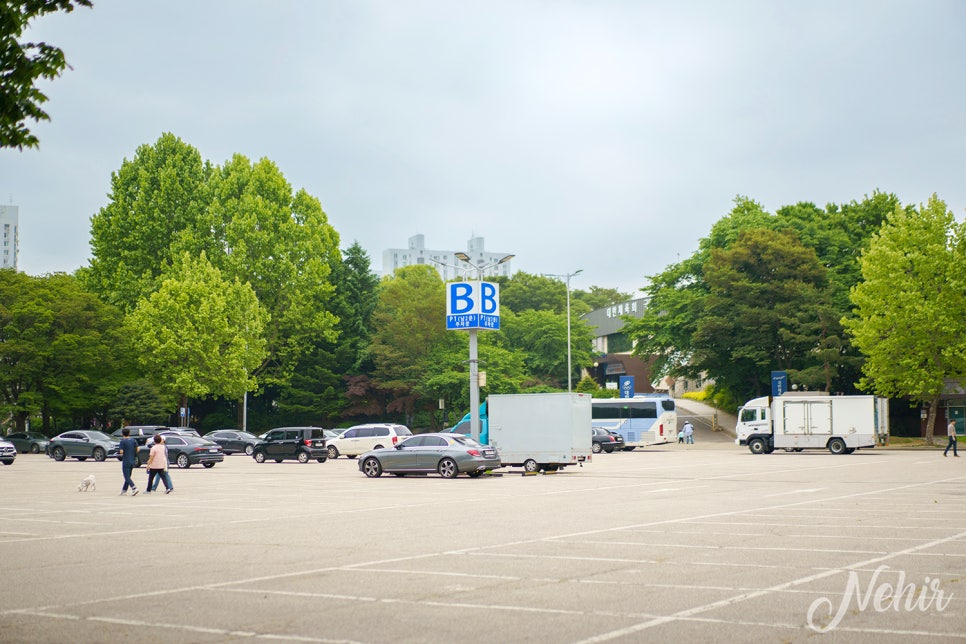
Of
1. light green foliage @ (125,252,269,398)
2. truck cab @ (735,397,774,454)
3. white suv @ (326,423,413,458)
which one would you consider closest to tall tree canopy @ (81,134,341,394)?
light green foliage @ (125,252,269,398)

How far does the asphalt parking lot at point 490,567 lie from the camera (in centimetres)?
810

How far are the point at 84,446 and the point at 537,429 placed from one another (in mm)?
25853

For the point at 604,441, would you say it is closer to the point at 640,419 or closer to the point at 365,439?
the point at 640,419

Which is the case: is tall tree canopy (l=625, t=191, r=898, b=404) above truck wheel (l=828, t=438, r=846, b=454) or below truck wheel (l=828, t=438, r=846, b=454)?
above

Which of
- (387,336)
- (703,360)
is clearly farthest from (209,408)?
(703,360)

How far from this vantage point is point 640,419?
61.3 m

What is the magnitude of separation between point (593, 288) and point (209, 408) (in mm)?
73845

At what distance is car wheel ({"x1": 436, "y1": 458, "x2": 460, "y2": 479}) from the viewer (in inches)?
1193

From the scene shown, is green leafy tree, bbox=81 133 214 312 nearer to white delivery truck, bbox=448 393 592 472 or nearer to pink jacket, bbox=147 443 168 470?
white delivery truck, bbox=448 393 592 472

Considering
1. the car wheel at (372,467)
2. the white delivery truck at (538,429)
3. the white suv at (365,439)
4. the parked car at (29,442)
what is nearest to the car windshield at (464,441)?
the white delivery truck at (538,429)

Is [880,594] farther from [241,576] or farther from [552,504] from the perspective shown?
[552,504]

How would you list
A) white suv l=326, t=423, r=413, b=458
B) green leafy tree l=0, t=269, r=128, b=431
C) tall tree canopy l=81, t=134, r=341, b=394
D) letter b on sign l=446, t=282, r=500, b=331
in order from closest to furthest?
letter b on sign l=446, t=282, r=500, b=331, white suv l=326, t=423, r=413, b=458, green leafy tree l=0, t=269, r=128, b=431, tall tree canopy l=81, t=134, r=341, b=394

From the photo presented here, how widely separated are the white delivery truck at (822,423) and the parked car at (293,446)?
21904mm

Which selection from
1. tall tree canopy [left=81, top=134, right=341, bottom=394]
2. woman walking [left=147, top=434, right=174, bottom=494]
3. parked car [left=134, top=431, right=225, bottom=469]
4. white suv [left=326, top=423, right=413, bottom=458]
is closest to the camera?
woman walking [left=147, top=434, right=174, bottom=494]
